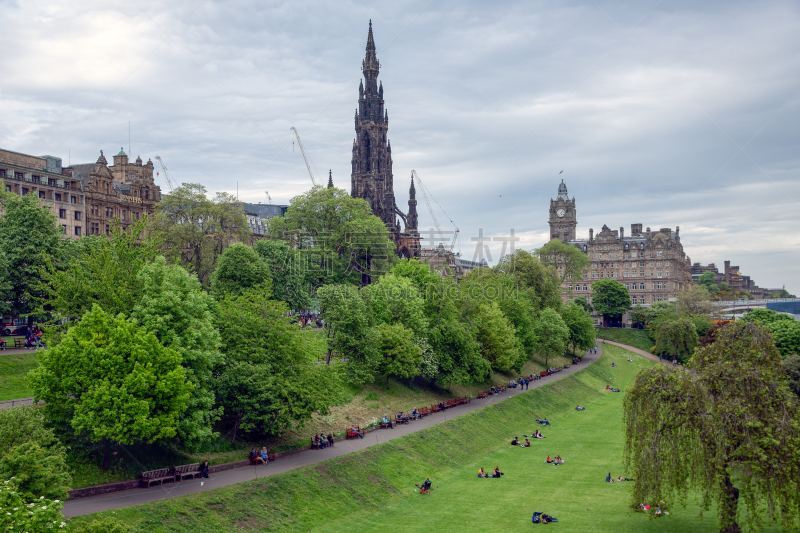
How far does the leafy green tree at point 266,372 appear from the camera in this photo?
136ft

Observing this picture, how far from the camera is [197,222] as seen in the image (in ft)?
278

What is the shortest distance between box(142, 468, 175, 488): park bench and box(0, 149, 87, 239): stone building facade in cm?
5536

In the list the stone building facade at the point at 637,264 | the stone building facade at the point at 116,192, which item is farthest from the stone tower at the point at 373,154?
the stone building facade at the point at 637,264

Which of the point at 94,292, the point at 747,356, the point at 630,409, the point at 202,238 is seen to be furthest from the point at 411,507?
the point at 202,238

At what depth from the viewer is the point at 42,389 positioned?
32781mm

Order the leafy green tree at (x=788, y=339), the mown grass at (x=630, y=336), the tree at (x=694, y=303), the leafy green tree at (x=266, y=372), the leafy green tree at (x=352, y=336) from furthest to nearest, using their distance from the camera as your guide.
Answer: the tree at (x=694, y=303) → the mown grass at (x=630, y=336) → the leafy green tree at (x=788, y=339) → the leafy green tree at (x=352, y=336) → the leafy green tree at (x=266, y=372)

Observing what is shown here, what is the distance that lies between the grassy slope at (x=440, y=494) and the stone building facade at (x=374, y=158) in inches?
3208

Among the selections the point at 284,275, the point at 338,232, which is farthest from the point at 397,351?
the point at 338,232

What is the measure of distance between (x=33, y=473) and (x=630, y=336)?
123 metres

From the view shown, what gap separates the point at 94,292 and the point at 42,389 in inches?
320

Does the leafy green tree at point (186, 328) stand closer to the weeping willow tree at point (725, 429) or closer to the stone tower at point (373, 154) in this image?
the weeping willow tree at point (725, 429)

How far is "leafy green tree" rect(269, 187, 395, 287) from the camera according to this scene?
93375 millimetres

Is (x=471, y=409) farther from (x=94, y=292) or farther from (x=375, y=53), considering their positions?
(x=375, y=53)

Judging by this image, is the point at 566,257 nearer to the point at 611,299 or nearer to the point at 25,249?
the point at 611,299
